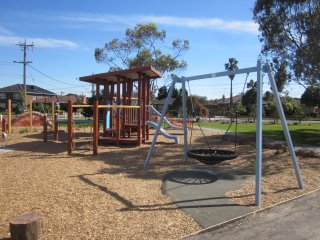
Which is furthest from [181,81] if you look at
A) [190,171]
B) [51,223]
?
[51,223]

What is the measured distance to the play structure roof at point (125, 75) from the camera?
13.4m

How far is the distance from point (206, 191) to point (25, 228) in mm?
3516

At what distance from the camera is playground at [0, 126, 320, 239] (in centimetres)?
492

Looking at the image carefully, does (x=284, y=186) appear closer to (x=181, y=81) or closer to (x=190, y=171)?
(x=190, y=171)

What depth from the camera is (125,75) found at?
1482 cm

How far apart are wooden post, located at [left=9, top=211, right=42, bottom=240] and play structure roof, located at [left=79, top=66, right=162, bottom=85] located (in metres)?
9.25

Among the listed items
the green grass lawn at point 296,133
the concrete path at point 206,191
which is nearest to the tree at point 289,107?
the green grass lawn at point 296,133

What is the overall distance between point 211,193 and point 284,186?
5.61 feet

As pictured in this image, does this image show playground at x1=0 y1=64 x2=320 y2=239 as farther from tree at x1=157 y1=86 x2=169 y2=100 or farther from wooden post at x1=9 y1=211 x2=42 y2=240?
tree at x1=157 y1=86 x2=169 y2=100

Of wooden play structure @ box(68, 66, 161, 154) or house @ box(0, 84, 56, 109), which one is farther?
house @ box(0, 84, 56, 109)

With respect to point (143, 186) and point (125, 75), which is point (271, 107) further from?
point (143, 186)

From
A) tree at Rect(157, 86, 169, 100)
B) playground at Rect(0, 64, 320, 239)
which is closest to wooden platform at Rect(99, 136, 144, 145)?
playground at Rect(0, 64, 320, 239)

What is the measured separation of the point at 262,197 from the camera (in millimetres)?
6516

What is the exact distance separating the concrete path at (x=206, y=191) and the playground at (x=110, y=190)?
0.11 metres
